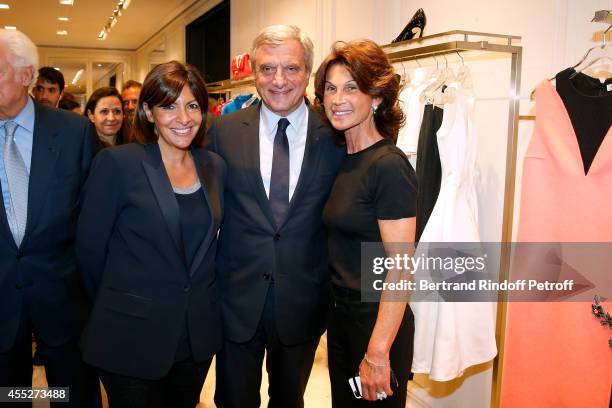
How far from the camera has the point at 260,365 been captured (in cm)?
201

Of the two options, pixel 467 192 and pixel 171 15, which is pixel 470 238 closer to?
pixel 467 192

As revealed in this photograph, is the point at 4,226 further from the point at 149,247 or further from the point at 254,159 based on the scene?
the point at 254,159

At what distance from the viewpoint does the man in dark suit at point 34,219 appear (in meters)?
1.87

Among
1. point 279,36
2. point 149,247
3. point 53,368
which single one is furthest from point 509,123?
point 53,368

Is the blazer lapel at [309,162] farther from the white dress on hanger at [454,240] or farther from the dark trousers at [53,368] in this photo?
the dark trousers at [53,368]

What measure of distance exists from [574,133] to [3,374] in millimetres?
2304

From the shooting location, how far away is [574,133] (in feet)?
5.96

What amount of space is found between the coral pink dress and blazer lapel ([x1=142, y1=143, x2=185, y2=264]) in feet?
4.21

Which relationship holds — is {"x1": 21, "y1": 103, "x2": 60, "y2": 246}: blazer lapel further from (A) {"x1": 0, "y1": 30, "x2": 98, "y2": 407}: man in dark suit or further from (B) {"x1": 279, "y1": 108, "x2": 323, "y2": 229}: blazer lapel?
(B) {"x1": 279, "y1": 108, "x2": 323, "y2": 229}: blazer lapel

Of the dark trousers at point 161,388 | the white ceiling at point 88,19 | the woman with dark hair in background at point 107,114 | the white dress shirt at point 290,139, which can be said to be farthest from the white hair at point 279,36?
the white ceiling at point 88,19

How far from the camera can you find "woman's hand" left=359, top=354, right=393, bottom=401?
162 centimetres

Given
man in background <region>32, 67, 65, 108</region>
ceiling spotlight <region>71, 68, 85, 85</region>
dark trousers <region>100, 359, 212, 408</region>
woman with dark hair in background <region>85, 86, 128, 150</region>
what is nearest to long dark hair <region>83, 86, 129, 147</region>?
woman with dark hair in background <region>85, 86, 128, 150</region>

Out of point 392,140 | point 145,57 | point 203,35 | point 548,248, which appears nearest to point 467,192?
point 548,248

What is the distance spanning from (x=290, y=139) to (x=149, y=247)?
70cm
